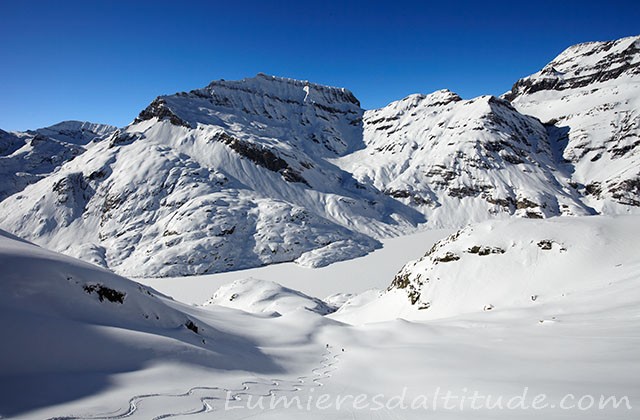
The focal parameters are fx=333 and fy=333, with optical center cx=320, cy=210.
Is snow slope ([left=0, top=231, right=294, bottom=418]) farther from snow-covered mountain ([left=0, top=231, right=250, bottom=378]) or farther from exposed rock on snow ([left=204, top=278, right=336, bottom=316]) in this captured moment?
exposed rock on snow ([left=204, top=278, right=336, bottom=316])

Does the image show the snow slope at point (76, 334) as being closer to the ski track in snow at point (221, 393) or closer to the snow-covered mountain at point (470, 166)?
the ski track in snow at point (221, 393)

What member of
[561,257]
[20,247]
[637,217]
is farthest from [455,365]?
[637,217]

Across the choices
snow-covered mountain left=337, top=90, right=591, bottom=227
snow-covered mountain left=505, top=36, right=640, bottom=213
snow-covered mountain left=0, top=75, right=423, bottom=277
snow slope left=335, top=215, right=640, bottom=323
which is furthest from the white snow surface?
snow-covered mountain left=505, top=36, right=640, bottom=213

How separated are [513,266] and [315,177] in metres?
88.5

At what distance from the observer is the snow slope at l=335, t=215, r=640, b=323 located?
22.9 metres

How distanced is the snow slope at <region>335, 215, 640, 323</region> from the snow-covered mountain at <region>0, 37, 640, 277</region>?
43965 millimetres

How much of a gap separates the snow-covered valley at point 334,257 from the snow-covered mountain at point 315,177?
28.2 inches

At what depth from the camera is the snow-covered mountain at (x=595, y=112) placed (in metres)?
93.8

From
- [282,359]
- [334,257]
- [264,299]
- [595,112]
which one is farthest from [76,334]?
[595,112]

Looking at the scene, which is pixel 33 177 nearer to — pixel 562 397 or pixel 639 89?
pixel 562 397

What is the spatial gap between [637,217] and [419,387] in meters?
31.9

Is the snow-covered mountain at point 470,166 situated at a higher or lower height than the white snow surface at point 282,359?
higher

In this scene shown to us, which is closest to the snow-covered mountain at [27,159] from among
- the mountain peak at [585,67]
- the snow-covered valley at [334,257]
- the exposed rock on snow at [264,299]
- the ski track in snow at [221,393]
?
the snow-covered valley at [334,257]

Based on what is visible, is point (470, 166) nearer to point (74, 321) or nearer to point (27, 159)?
point (74, 321)
